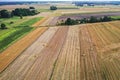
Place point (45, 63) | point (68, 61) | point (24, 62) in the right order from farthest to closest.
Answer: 1. point (24, 62)
2. point (68, 61)
3. point (45, 63)

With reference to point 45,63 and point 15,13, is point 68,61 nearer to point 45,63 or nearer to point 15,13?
point 45,63

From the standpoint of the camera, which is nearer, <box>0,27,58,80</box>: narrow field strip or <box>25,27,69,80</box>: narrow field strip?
<box>25,27,69,80</box>: narrow field strip

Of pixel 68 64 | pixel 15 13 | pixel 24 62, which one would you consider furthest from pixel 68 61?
pixel 15 13

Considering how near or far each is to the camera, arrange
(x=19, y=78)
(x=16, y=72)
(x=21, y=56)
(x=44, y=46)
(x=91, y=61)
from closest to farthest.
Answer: (x=19, y=78)
(x=16, y=72)
(x=91, y=61)
(x=21, y=56)
(x=44, y=46)

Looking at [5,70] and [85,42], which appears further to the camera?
[85,42]

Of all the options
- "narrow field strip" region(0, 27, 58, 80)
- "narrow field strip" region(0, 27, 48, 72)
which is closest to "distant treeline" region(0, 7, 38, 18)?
"narrow field strip" region(0, 27, 48, 72)

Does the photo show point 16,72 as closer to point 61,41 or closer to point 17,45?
point 17,45

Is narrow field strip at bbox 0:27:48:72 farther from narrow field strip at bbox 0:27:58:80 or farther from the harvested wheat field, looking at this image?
narrow field strip at bbox 0:27:58:80

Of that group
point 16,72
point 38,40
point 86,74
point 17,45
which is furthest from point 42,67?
point 38,40
